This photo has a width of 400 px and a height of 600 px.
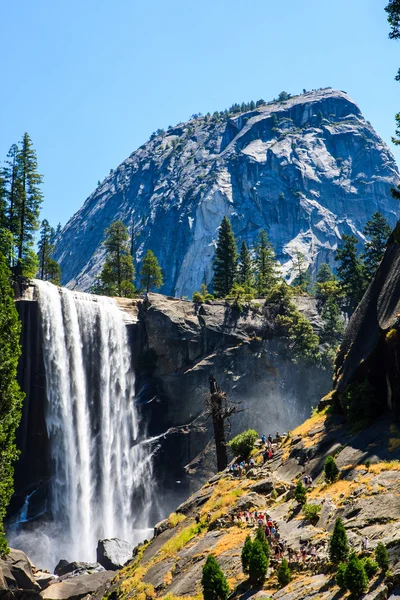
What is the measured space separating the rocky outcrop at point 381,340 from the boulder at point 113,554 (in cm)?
1994

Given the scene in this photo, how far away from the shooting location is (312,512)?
22156 millimetres

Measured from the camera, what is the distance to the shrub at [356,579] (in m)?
15.5

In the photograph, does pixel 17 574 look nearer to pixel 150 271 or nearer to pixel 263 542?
pixel 263 542

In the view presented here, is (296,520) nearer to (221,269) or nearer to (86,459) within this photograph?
(86,459)

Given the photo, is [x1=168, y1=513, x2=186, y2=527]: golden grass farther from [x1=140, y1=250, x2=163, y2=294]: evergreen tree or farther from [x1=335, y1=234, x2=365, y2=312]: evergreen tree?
[x1=140, y1=250, x2=163, y2=294]: evergreen tree

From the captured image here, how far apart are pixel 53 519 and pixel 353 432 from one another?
102 ft

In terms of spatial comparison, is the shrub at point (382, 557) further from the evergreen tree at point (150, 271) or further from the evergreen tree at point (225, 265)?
the evergreen tree at point (150, 271)

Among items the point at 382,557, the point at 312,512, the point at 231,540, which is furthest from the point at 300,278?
the point at 382,557

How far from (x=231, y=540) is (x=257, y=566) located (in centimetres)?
447

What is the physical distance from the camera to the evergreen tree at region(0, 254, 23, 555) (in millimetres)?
27047

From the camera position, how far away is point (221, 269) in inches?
3115

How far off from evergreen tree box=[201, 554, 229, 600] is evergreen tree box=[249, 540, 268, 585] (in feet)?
3.24

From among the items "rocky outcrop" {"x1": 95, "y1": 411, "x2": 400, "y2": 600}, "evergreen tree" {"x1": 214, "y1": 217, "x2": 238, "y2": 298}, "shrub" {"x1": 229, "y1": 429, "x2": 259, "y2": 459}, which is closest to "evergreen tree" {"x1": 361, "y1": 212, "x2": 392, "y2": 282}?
"evergreen tree" {"x1": 214, "y1": 217, "x2": 238, "y2": 298}

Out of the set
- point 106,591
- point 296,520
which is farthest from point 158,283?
point 296,520
